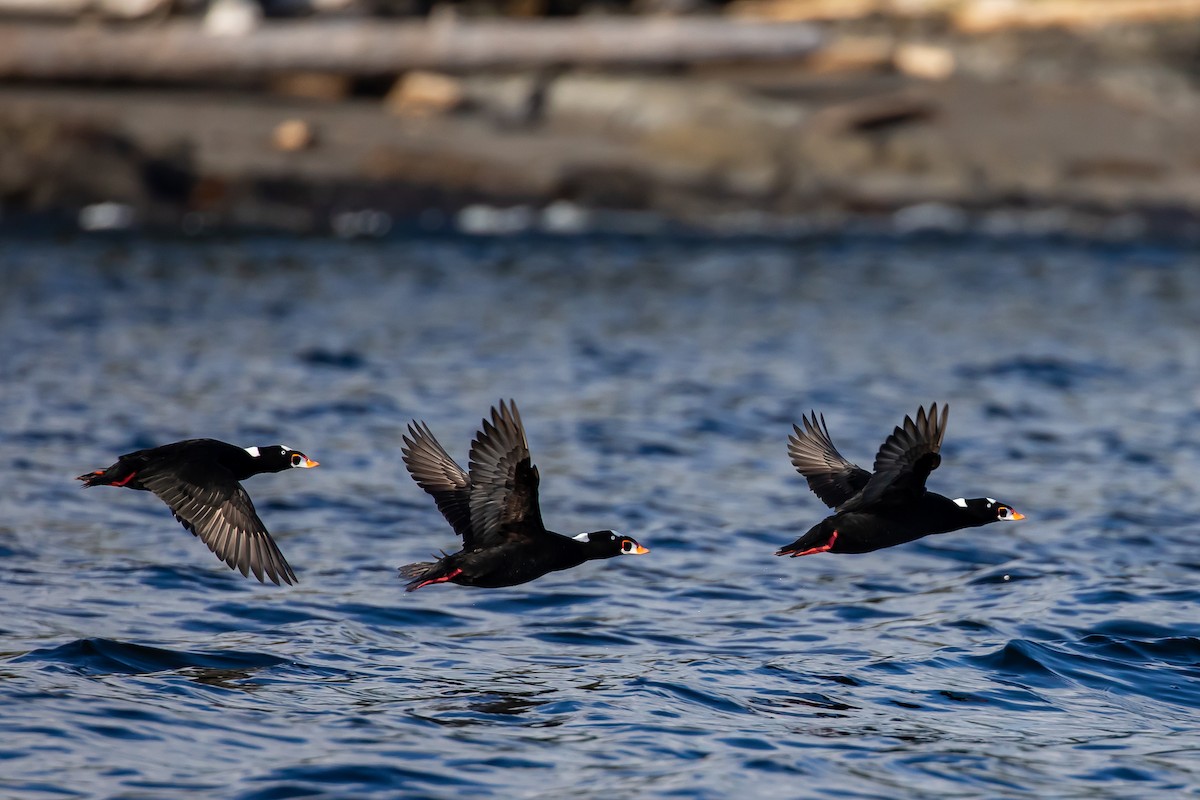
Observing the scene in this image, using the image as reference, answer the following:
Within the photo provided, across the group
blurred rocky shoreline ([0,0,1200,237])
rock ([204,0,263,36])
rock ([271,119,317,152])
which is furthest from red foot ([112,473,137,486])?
rock ([204,0,263,36])

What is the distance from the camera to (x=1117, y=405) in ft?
60.0

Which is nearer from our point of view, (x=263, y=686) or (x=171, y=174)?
(x=263, y=686)

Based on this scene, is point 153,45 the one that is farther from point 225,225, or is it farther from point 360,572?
point 360,572

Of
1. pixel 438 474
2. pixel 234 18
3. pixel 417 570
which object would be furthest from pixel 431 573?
pixel 234 18

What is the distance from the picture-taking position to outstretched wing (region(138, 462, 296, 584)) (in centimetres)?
1011

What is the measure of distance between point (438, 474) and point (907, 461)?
9.64 feet

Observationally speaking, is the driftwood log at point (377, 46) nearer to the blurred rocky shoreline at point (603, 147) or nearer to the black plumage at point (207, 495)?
the blurred rocky shoreline at point (603, 147)

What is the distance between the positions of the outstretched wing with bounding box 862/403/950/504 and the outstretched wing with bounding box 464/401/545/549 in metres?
2.06

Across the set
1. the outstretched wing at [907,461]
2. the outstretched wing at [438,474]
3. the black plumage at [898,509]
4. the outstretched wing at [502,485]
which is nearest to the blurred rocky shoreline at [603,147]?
the outstretched wing at [438,474]

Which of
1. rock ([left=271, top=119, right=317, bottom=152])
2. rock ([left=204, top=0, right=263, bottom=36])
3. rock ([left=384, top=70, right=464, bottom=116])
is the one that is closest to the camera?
rock ([left=271, top=119, right=317, bottom=152])

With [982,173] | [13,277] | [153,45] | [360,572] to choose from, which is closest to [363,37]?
[153,45]

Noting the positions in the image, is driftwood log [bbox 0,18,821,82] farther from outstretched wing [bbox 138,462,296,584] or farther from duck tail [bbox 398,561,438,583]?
duck tail [bbox 398,561,438,583]

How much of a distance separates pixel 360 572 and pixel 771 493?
419 cm

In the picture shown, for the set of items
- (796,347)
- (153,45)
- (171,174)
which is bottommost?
(796,347)
